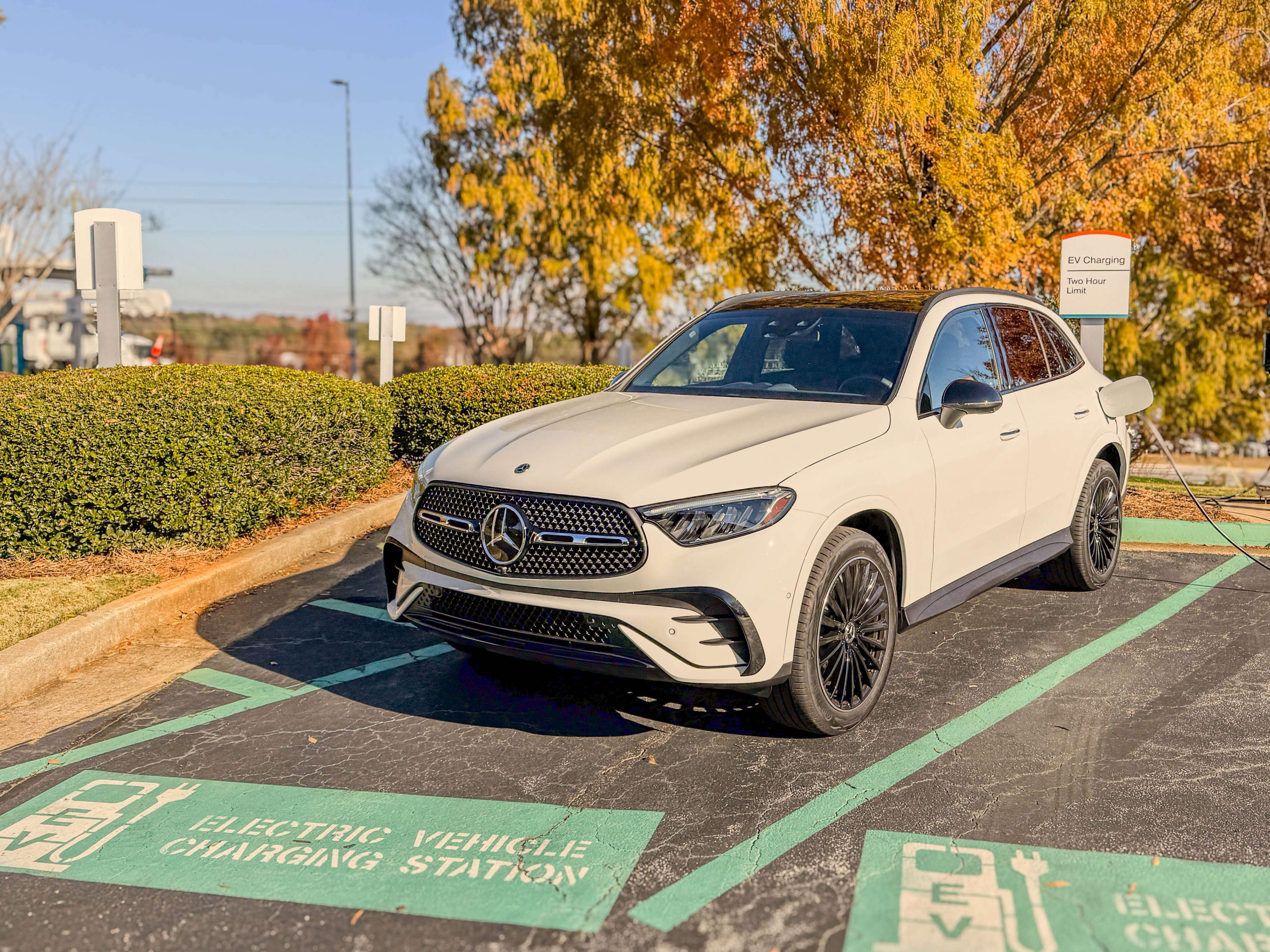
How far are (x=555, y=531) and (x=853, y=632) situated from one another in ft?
4.08

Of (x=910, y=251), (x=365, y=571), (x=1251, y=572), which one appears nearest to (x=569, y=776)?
(x=365, y=571)

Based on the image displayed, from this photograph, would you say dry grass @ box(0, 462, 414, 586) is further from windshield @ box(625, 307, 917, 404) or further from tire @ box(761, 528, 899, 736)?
tire @ box(761, 528, 899, 736)

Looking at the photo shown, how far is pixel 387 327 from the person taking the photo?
12586 mm

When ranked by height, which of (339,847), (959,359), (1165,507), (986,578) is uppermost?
(959,359)

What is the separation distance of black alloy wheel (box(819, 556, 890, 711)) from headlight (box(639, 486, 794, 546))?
0.42 meters

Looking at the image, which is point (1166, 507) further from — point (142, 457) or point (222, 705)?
point (142, 457)

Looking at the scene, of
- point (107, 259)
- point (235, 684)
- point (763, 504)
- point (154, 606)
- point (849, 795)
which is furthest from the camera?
point (107, 259)

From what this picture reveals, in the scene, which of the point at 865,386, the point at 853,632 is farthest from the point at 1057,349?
the point at 853,632

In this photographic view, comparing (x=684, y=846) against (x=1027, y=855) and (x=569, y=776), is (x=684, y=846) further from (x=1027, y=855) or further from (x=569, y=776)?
(x=1027, y=855)

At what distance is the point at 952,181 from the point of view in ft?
35.0

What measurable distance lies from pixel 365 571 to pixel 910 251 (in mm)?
7451

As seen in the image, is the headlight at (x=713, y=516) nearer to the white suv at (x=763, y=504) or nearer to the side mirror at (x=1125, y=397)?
the white suv at (x=763, y=504)

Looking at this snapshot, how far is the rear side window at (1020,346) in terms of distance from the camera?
5.77 meters

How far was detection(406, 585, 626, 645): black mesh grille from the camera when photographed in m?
3.89
